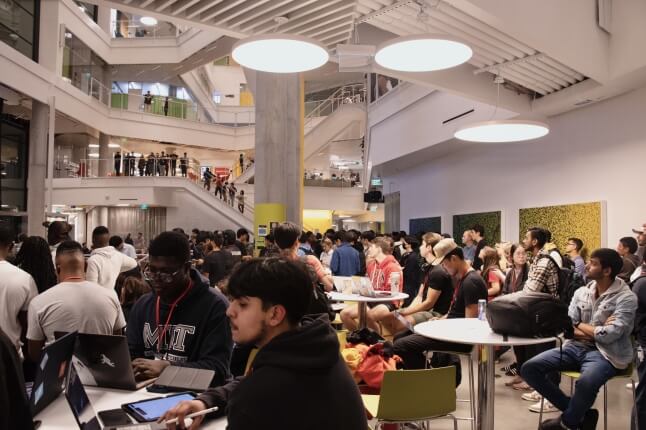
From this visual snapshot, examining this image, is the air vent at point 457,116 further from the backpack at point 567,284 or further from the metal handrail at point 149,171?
the metal handrail at point 149,171

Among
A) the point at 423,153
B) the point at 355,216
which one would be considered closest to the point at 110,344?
the point at 423,153

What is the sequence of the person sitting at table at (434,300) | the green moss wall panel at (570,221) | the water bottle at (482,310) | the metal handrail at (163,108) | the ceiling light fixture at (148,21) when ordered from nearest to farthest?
the water bottle at (482,310) → the person sitting at table at (434,300) → the green moss wall panel at (570,221) → the metal handrail at (163,108) → the ceiling light fixture at (148,21)

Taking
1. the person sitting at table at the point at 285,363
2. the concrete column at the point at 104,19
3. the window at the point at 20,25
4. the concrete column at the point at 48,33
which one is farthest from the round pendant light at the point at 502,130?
the concrete column at the point at 104,19

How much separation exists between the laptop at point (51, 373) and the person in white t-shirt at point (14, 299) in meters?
1.64

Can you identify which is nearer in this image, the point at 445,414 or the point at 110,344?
the point at 110,344

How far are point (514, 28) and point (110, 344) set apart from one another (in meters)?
5.76

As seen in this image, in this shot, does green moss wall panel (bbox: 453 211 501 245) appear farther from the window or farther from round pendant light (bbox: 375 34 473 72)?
the window

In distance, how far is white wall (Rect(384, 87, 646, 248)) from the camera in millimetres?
8570

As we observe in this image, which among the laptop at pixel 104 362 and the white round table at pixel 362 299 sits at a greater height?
the laptop at pixel 104 362

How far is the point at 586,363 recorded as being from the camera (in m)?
3.98

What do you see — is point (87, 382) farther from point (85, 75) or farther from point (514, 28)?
point (85, 75)

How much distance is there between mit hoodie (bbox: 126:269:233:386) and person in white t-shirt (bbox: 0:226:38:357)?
1226 millimetres

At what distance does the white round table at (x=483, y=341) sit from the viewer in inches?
145

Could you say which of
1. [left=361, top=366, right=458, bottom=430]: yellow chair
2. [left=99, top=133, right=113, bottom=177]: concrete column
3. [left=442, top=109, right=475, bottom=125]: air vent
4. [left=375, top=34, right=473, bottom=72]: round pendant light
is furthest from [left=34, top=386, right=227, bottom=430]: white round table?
[left=99, top=133, right=113, bottom=177]: concrete column
